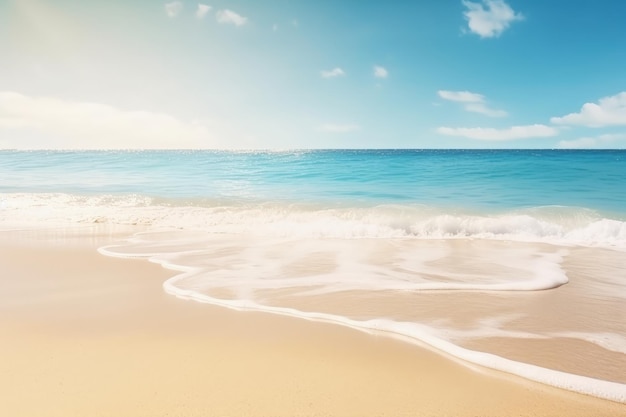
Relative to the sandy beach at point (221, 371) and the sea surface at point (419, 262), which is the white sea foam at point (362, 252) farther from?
the sandy beach at point (221, 371)

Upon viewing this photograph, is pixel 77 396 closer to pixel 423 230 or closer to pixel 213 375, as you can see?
pixel 213 375

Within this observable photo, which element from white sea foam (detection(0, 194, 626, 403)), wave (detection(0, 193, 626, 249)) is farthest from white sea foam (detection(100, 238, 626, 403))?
wave (detection(0, 193, 626, 249))

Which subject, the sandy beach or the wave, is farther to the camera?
the wave

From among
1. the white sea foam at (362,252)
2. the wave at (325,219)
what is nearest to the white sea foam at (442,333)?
the white sea foam at (362,252)

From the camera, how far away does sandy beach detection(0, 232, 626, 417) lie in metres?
2.77

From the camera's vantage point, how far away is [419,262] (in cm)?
705

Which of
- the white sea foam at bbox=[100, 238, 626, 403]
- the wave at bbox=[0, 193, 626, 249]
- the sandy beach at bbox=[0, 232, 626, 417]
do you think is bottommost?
the sandy beach at bbox=[0, 232, 626, 417]

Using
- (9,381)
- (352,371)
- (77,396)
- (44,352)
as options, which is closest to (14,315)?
(44,352)

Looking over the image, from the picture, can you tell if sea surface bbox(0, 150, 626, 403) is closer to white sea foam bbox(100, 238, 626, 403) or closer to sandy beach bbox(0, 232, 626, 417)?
white sea foam bbox(100, 238, 626, 403)

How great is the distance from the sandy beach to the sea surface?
1.09 feet

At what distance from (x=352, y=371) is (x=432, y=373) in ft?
2.20

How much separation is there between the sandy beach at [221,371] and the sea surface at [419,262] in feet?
1.09

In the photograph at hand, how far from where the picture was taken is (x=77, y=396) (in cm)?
288

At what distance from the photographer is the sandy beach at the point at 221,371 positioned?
2770mm
